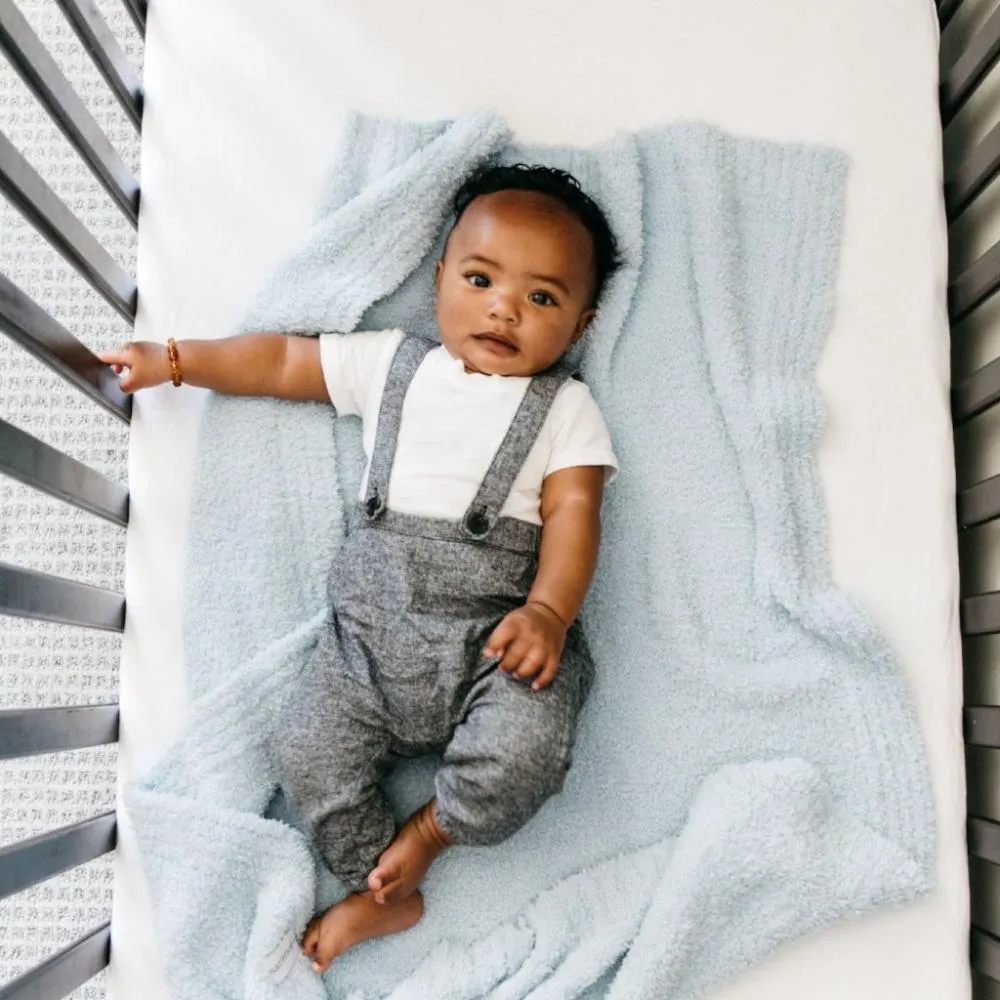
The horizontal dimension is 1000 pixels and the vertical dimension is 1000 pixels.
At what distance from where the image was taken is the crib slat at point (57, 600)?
0.91 m

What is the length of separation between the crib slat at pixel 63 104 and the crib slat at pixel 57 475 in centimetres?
29

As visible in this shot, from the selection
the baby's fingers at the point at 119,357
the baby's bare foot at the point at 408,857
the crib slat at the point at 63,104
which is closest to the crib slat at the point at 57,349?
the baby's fingers at the point at 119,357

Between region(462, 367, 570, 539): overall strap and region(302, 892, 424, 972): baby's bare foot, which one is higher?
region(462, 367, 570, 539): overall strap

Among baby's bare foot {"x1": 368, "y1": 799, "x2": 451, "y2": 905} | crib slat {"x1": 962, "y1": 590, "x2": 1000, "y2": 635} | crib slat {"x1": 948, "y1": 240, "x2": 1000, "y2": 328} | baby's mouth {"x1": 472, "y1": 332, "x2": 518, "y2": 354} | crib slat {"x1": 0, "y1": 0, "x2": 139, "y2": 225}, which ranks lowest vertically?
baby's bare foot {"x1": 368, "y1": 799, "x2": 451, "y2": 905}

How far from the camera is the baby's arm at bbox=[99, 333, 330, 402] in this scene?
44.7 inches

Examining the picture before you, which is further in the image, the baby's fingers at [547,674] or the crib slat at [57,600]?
the baby's fingers at [547,674]

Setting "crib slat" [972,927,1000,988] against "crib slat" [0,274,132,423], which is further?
"crib slat" [972,927,1000,988]

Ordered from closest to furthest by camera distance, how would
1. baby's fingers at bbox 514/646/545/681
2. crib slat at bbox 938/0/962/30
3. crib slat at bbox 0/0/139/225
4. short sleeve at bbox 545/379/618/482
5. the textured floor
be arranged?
Result: crib slat at bbox 0/0/139/225 → baby's fingers at bbox 514/646/545/681 → short sleeve at bbox 545/379/618/482 → crib slat at bbox 938/0/962/30 → the textured floor

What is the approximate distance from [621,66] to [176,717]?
824 millimetres

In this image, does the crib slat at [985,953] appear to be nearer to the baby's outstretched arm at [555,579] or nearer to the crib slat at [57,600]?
the baby's outstretched arm at [555,579]

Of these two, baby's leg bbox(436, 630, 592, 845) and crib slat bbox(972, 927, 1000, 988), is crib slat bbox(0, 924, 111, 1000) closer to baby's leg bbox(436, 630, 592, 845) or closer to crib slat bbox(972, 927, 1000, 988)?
baby's leg bbox(436, 630, 592, 845)

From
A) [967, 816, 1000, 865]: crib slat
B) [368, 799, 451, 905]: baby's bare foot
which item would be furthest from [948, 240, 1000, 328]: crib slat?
[368, 799, 451, 905]: baby's bare foot

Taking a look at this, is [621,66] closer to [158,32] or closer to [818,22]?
[818,22]

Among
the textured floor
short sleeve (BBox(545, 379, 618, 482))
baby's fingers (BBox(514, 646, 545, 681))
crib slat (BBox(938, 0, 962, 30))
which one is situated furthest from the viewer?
the textured floor
